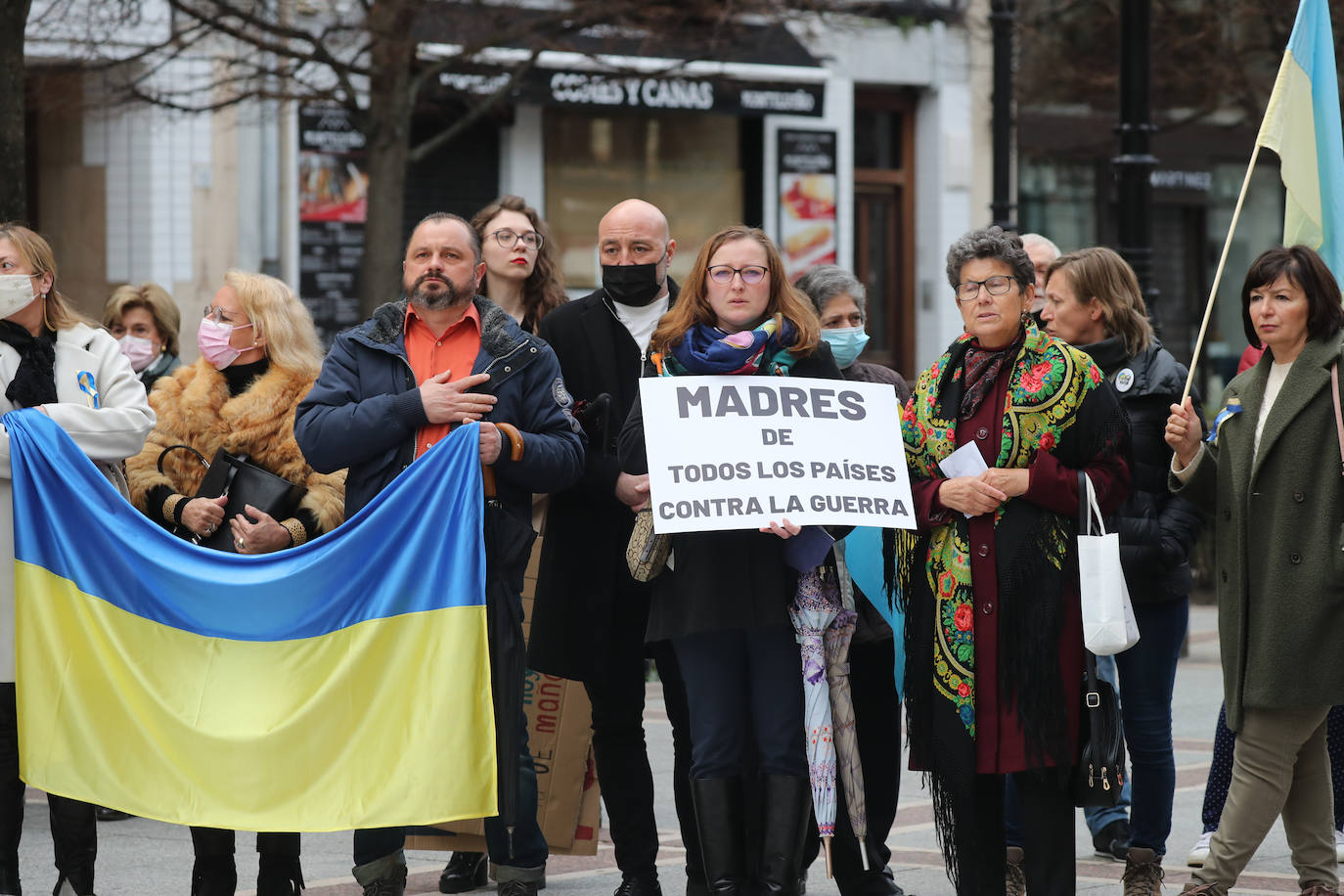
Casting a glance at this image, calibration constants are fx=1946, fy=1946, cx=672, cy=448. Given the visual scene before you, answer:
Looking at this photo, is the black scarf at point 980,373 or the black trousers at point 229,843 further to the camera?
the black trousers at point 229,843

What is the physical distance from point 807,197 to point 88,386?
1688cm

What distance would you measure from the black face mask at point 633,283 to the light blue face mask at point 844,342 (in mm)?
752

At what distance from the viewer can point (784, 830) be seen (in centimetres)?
569

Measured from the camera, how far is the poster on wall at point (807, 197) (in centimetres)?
2220

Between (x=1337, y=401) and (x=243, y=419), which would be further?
(x=243, y=419)

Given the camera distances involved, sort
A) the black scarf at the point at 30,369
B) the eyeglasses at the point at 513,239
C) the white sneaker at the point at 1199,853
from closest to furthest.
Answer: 1. the black scarf at the point at 30,369
2. the white sneaker at the point at 1199,853
3. the eyeglasses at the point at 513,239

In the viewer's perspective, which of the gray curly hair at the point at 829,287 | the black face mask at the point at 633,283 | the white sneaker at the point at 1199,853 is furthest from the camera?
the gray curly hair at the point at 829,287

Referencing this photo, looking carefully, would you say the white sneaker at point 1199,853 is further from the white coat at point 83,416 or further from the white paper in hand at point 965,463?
the white coat at point 83,416

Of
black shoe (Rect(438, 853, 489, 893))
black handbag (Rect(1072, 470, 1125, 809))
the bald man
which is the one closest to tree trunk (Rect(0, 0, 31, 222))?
the bald man

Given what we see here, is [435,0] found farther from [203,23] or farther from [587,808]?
[587,808]

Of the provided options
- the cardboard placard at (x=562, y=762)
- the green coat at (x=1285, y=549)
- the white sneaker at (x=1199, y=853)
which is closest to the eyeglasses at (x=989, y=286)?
the green coat at (x=1285, y=549)

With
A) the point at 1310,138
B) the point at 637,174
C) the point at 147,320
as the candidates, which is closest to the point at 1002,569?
the point at 1310,138

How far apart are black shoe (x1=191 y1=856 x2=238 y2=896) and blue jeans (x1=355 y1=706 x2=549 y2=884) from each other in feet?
1.29

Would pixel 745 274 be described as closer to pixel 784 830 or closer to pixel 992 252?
pixel 992 252
